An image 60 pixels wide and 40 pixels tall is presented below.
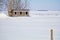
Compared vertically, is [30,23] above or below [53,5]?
below

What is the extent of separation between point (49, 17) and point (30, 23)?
429 mm

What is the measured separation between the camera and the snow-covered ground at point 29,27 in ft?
7.28

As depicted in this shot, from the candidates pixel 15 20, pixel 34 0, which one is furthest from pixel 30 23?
pixel 34 0

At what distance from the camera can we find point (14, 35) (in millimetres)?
2246

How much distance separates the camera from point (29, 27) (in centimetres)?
254

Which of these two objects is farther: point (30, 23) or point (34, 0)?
point (30, 23)

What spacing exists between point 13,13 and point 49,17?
2.42 feet

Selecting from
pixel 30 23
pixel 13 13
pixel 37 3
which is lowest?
pixel 30 23

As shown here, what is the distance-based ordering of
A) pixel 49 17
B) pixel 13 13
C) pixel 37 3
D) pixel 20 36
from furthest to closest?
pixel 49 17 → pixel 13 13 → pixel 37 3 → pixel 20 36

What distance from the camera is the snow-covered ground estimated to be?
2219 millimetres

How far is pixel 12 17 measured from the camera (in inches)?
107

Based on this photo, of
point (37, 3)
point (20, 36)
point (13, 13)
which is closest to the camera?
point (20, 36)

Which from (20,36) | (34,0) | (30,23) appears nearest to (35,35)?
(20,36)

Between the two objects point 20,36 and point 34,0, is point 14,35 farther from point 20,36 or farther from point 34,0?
point 34,0
